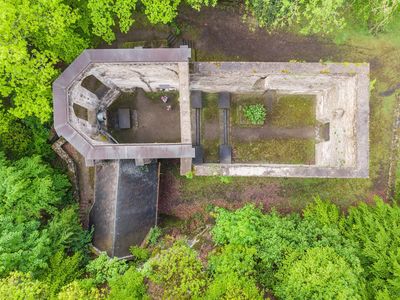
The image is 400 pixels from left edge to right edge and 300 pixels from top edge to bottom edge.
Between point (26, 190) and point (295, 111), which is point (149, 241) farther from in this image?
point (295, 111)

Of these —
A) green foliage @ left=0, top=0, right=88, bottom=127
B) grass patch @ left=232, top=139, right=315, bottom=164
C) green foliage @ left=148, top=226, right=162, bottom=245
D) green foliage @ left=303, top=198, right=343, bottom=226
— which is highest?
green foliage @ left=0, top=0, right=88, bottom=127

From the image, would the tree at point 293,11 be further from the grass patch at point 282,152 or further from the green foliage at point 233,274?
the green foliage at point 233,274

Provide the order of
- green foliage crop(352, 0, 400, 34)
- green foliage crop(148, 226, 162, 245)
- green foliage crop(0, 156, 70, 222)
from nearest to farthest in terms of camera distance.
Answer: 1. green foliage crop(0, 156, 70, 222)
2. green foliage crop(352, 0, 400, 34)
3. green foliage crop(148, 226, 162, 245)

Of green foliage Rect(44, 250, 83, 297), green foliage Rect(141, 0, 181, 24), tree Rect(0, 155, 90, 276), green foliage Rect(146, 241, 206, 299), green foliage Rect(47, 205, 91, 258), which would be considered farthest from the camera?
green foliage Rect(47, 205, 91, 258)

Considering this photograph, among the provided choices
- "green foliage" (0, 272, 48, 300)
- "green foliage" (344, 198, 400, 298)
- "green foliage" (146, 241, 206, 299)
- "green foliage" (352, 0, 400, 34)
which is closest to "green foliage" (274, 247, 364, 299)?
"green foliage" (344, 198, 400, 298)

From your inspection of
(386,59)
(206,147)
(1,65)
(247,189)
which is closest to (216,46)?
(206,147)

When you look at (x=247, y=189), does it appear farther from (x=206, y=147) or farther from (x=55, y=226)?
(x=55, y=226)

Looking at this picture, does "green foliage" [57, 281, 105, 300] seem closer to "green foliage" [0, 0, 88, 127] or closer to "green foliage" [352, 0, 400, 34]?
"green foliage" [0, 0, 88, 127]

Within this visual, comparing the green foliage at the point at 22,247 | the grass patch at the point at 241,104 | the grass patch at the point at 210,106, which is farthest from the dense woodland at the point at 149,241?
the grass patch at the point at 210,106
